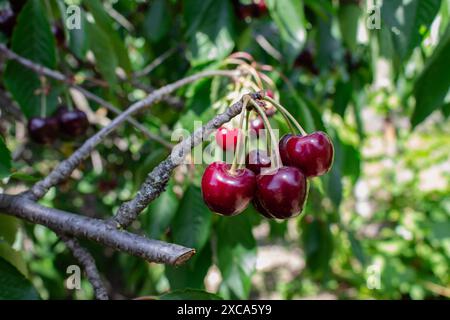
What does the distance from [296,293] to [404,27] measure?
10.0 feet

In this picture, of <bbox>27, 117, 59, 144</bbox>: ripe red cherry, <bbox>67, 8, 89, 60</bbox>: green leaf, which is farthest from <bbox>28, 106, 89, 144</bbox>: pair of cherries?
<bbox>67, 8, 89, 60</bbox>: green leaf

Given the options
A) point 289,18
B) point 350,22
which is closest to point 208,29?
point 289,18

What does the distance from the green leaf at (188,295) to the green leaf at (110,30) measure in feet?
2.21

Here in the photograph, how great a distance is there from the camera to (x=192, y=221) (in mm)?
1133

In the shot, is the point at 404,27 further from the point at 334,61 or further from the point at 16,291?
the point at 334,61

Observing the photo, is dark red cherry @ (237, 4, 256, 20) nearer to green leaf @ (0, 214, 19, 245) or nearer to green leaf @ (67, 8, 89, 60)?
green leaf @ (67, 8, 89, 60)

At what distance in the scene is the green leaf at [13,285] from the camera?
0.86m

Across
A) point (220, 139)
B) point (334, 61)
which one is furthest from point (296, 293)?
point (220, 139)

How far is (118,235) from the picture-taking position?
711 mm

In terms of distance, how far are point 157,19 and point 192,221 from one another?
3.13 feet

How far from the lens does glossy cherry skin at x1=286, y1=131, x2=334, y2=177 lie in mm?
716

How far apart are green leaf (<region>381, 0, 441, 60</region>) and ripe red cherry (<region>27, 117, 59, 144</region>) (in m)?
0.91

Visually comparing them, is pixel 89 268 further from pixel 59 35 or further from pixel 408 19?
pixel 59 35

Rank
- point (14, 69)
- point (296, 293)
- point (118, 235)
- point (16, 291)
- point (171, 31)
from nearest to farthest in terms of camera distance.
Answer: point (118, 235) < point (16, 291) < point (14, 69) < point (171, 31) < point (296, 293)
